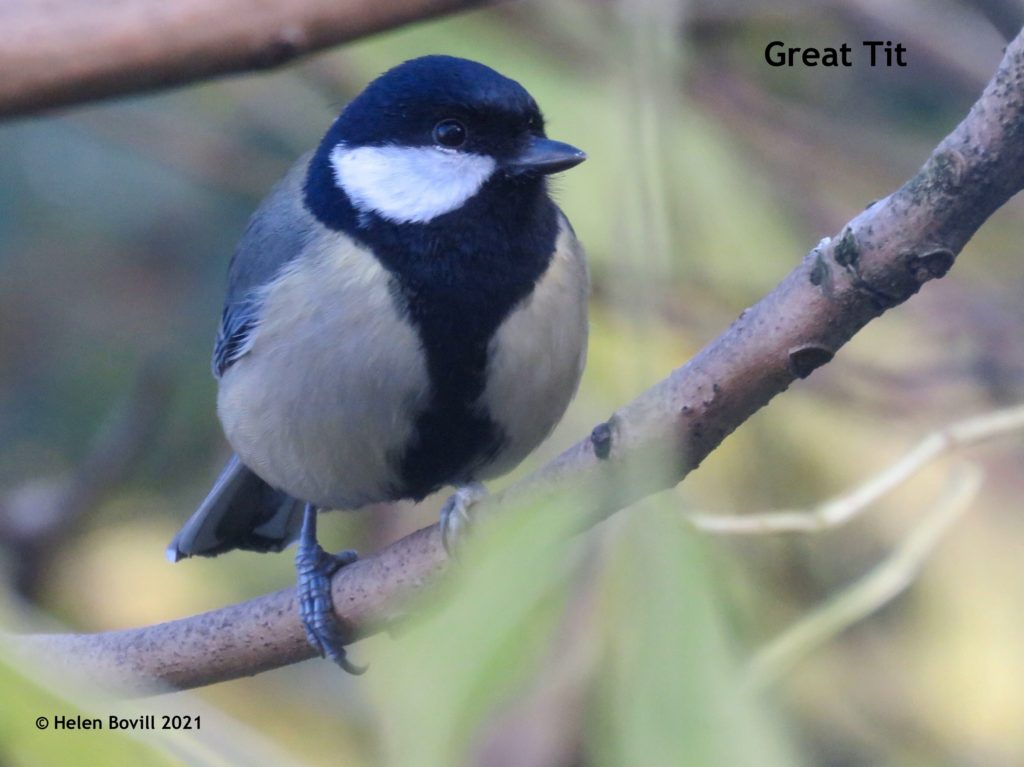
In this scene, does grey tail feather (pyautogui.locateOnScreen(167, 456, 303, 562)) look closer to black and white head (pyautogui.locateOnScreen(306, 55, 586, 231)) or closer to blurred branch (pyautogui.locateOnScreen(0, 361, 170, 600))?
blurred branch (pyautogui.locateOnScreen(0, 361, 170, 600))

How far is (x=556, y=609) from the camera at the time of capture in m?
0.48

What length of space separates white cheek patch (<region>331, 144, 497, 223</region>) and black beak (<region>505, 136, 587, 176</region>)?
3 centimetres

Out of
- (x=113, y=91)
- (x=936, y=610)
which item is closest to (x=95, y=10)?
(x=113, y=91)

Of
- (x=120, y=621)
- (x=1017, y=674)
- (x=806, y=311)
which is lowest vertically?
(x=120, y=621)

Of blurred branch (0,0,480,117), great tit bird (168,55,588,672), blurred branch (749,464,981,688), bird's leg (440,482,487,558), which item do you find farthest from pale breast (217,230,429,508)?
blurred branch (749,464,981,688)

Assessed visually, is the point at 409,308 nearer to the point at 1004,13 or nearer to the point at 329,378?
the point at 329,378

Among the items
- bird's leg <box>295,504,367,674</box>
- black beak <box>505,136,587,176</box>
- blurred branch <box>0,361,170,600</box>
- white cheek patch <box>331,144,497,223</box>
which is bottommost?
blurred branch <box>0,361,170,600</box>

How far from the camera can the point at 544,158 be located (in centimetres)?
122

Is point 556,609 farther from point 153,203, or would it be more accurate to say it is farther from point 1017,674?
point 153,203

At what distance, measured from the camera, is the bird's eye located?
→ 1248 millimetres

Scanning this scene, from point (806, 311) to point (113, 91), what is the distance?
55cm

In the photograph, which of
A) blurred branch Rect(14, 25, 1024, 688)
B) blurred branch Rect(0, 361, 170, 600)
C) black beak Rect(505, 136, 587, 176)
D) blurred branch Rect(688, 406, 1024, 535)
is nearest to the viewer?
blurred branch Rect(14, 25, 1024, 688)

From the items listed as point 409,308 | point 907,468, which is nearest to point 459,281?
point 409,308

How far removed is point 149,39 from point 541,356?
453 mm
